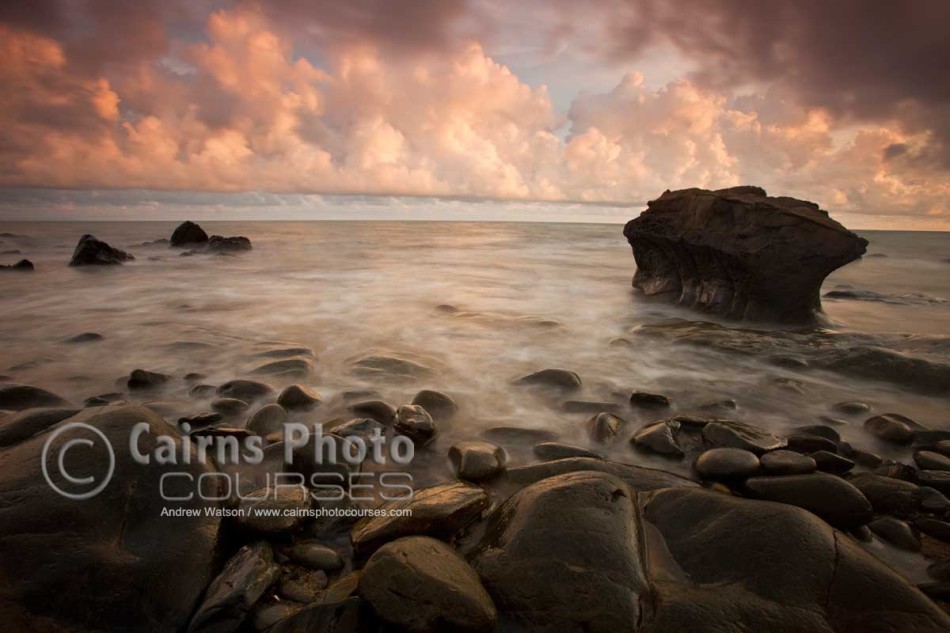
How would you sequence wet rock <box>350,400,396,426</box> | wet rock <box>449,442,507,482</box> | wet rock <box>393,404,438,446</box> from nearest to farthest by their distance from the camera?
wet rock <box>449,442,507,482</box>, wet rock <box>393,404,438,446</box>, wet rock <box>350,400,396,426</box>

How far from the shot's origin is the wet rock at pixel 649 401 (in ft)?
14.3

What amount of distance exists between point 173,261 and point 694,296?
16959 millimetres

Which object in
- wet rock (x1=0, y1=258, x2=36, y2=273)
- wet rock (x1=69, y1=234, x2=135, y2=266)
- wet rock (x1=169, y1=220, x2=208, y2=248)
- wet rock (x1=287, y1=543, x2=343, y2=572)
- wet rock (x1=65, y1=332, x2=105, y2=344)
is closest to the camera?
wet rock (x1=287, y1=543, x2=343, y2=572)

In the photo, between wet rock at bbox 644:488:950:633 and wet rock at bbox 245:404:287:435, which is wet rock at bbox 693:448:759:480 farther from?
wet rock at bbox 245:404:287:435

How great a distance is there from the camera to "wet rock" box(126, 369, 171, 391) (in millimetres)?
4570

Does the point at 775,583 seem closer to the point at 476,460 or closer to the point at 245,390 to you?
the point at 476,460

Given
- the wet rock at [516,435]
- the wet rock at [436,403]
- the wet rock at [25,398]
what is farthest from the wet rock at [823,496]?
the wet rock at [25,398]

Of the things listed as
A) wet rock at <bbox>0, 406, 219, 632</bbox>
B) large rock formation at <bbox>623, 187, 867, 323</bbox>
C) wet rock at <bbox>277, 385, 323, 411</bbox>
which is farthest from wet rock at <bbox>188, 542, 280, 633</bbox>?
large rock formation at <bbox>623, 187, 867, 323</bbox>

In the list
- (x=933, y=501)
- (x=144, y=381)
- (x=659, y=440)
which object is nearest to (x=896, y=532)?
(x=933, y=501)

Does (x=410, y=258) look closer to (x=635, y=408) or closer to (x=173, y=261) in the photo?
(x=173, y=261)

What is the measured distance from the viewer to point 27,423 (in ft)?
9.73

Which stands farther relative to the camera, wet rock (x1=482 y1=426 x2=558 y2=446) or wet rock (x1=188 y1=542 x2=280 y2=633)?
wet rock (x1=482 y1=426 x2=558 y2=446)

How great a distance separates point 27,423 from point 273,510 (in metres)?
1.89

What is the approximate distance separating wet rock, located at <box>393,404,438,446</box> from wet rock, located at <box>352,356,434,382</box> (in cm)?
127
